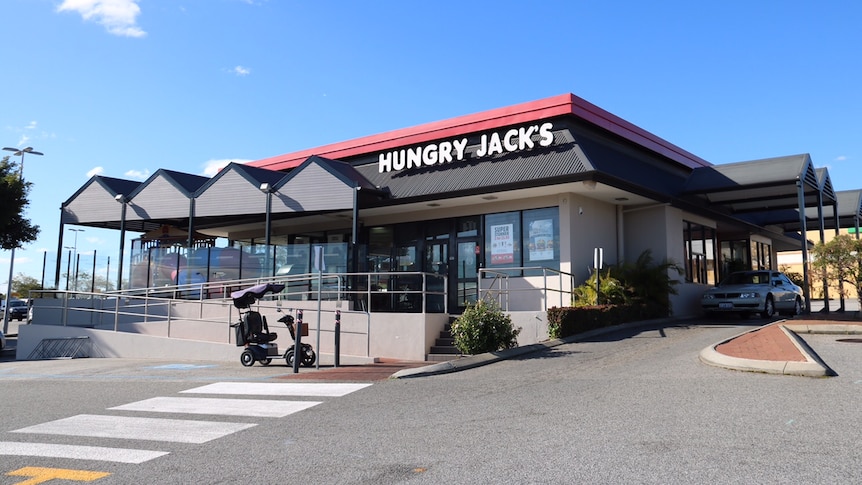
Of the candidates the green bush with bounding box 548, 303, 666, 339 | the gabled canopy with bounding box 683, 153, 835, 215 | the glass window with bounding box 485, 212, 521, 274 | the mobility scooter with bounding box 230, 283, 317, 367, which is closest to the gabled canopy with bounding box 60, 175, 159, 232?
the mobility scooter with bounding box 230, 283, 317, 367

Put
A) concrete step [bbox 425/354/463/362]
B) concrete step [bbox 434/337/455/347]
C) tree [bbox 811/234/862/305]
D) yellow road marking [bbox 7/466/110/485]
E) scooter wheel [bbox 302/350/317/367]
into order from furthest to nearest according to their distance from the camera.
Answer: tree [bbox 811/234/862/305], concrete step [bbox 434/337/455/347], concrete step [bbox 425/354/463/362], scooter wheel [bbox 302/350/317/367], yellow road marking [bbox 7/466/110/485]

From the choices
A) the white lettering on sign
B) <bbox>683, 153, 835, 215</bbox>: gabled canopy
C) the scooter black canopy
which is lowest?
the scooter black canopy

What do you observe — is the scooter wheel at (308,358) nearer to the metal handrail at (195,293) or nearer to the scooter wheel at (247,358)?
the scooter wheel at (247,358)

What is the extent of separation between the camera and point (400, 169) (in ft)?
68.1

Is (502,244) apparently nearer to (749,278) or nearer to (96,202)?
(749,278)

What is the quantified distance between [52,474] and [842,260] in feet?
57.8

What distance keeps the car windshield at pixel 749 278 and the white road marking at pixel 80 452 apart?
1849cm

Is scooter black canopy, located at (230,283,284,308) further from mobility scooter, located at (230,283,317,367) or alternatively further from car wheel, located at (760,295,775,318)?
car wheel, located at (760,295,775,318)

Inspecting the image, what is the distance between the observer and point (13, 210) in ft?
96.5

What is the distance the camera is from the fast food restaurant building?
58.2ft

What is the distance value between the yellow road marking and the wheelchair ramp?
1514 cm

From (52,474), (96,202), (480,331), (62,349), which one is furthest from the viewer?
(96,202)

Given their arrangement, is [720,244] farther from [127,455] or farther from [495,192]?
[127,455]

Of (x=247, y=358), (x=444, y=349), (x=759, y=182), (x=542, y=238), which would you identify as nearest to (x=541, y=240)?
(x=542, y=238)
